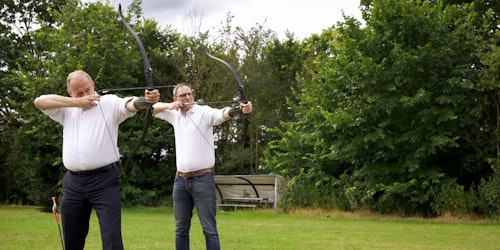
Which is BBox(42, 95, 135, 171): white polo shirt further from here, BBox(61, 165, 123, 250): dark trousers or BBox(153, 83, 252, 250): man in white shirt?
BBox(153, 83, 252, 250): man in white shirt

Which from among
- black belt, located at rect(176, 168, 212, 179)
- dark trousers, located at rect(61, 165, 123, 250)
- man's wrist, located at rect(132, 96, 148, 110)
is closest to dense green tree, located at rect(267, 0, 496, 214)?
black belt, located at rect(176, 168, 212, 179)

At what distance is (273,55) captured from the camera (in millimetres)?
32750

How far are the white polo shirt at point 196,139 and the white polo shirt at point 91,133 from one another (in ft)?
→ 3.82

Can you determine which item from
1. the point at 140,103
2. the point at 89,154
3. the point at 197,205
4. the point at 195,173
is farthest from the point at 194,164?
the point at 89,154

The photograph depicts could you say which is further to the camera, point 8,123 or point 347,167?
point 8,123

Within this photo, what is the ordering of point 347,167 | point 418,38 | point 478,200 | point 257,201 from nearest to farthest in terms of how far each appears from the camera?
point 478,200 < point 418,38 < point 347,167 < point 257,201

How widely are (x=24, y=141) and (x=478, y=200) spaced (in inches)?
782

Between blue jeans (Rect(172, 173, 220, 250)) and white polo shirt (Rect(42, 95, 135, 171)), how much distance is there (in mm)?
1235

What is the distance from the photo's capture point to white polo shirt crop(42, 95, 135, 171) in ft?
17.3

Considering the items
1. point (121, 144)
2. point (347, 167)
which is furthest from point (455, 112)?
point (121, 144)

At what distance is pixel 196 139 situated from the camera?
6.57m

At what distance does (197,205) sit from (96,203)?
1.43 meters

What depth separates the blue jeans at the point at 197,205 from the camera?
21.2ft

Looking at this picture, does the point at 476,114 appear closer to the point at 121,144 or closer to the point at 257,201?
the point at 257,201
